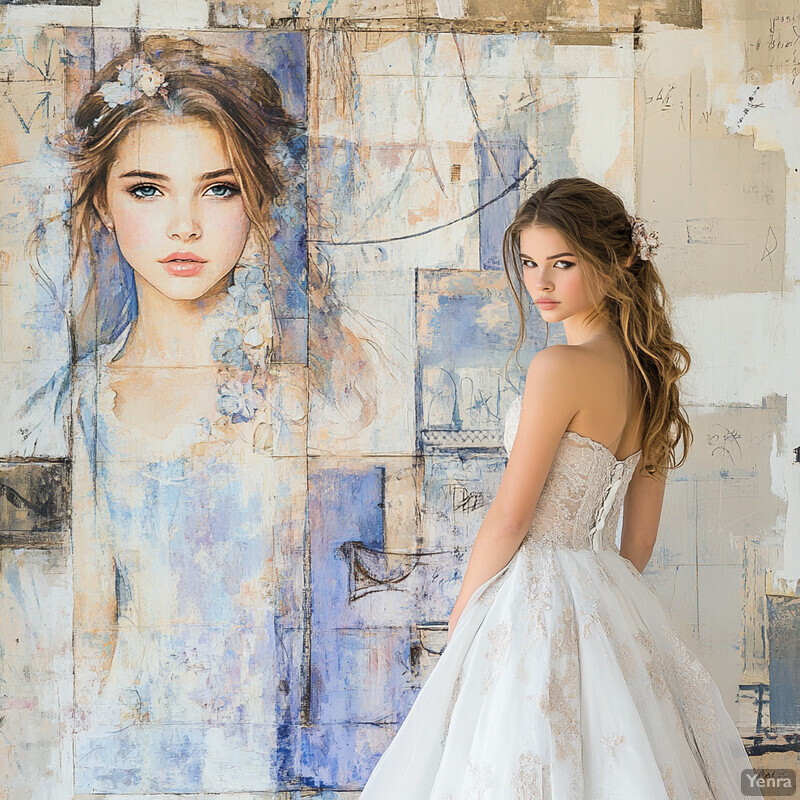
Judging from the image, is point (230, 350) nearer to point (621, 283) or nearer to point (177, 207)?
point (177, 207)

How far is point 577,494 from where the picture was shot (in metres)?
1.53

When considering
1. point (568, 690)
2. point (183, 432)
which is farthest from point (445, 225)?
point (568, 690)

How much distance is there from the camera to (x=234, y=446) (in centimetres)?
234

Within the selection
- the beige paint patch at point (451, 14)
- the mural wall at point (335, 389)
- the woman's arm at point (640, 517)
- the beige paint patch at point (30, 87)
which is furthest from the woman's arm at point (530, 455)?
the beige paint patch at point (30, 87)

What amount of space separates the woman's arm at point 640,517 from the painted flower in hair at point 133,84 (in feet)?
5.78

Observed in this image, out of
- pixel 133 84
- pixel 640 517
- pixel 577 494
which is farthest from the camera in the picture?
pixel 133 84

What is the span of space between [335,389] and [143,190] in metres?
0.83

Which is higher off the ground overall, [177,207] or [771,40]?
[771,40]

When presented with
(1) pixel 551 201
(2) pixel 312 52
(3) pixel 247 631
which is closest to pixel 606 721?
(1) pixel 551 201

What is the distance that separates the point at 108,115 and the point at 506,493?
1700 millimetres

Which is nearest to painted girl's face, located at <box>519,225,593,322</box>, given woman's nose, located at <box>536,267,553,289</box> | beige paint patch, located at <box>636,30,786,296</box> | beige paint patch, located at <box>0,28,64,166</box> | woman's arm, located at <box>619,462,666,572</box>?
woman's nose, located at <box>536,267,553,289</box>

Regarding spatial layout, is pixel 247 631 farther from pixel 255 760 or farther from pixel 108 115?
pixel 108 115

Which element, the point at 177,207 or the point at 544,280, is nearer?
the point at 544,280

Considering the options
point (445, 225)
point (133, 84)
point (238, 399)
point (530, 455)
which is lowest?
point (530, 455)
